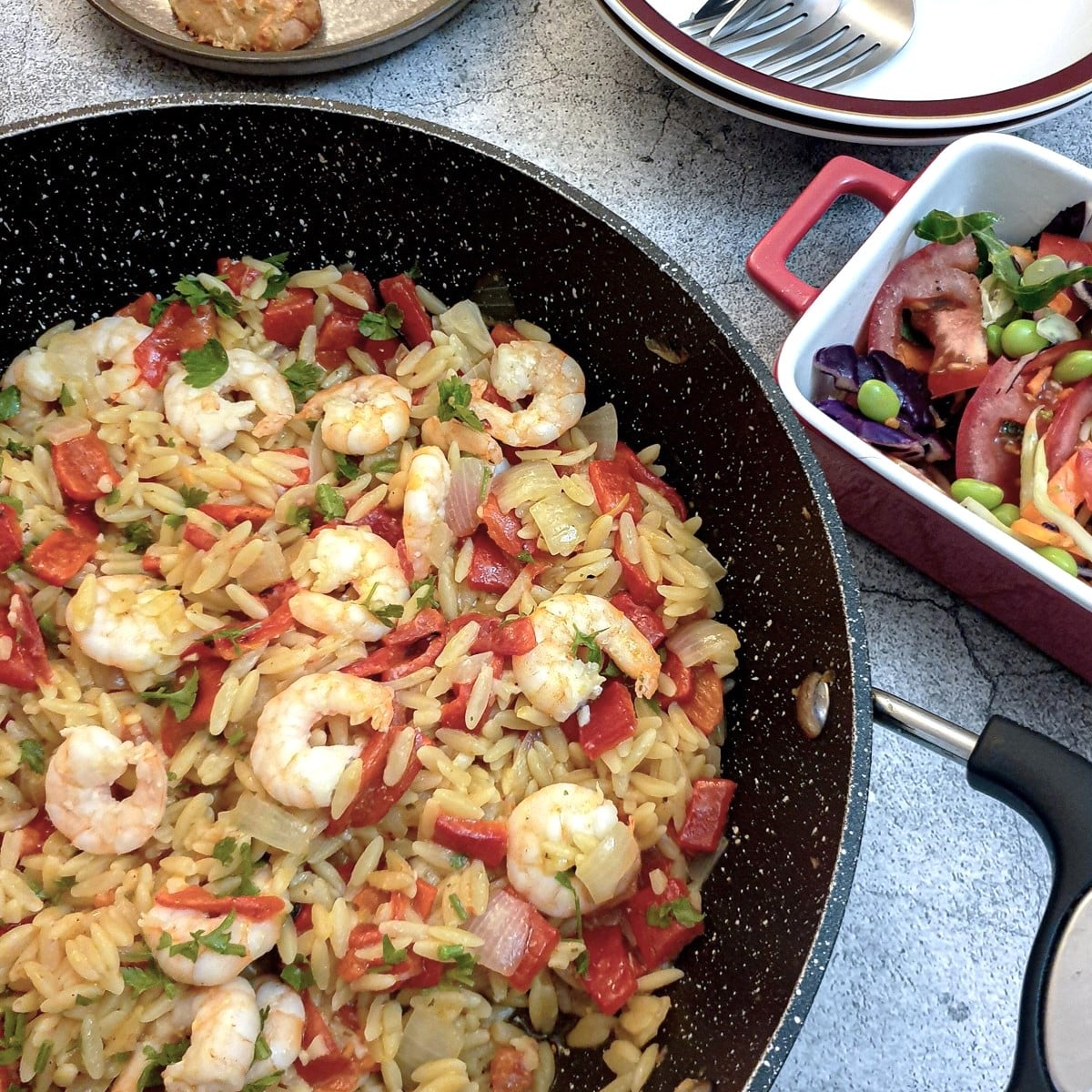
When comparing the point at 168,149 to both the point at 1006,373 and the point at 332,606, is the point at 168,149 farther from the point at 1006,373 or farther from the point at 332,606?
the point at 1006,373

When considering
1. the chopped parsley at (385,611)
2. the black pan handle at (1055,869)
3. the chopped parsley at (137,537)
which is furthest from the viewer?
the chopped parsley at (137,537)

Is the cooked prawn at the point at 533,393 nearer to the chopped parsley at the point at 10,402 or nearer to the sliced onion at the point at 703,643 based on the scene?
the sliced onion at the point at 703,643

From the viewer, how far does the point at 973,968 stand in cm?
131

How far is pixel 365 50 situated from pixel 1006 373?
3.96ft

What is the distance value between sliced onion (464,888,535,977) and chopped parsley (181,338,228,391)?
2.57 ft

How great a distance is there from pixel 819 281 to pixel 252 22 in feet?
3.53

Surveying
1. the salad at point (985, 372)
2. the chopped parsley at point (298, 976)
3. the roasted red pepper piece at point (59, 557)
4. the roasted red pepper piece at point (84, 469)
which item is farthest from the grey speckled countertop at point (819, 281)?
the roasted red pepper piece at point (59, 557)

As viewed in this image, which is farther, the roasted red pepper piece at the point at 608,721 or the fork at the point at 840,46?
the fork at the point at 840,46

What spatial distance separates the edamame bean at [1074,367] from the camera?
4.29 feet

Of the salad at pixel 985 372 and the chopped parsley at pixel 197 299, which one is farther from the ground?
the salad at pixel 985 372

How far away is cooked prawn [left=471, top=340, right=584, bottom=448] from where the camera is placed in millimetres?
1323

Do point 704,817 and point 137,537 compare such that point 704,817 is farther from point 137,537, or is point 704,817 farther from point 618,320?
point 137,537

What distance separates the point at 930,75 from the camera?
1634mm

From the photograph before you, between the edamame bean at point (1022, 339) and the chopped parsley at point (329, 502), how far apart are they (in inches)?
36.9
